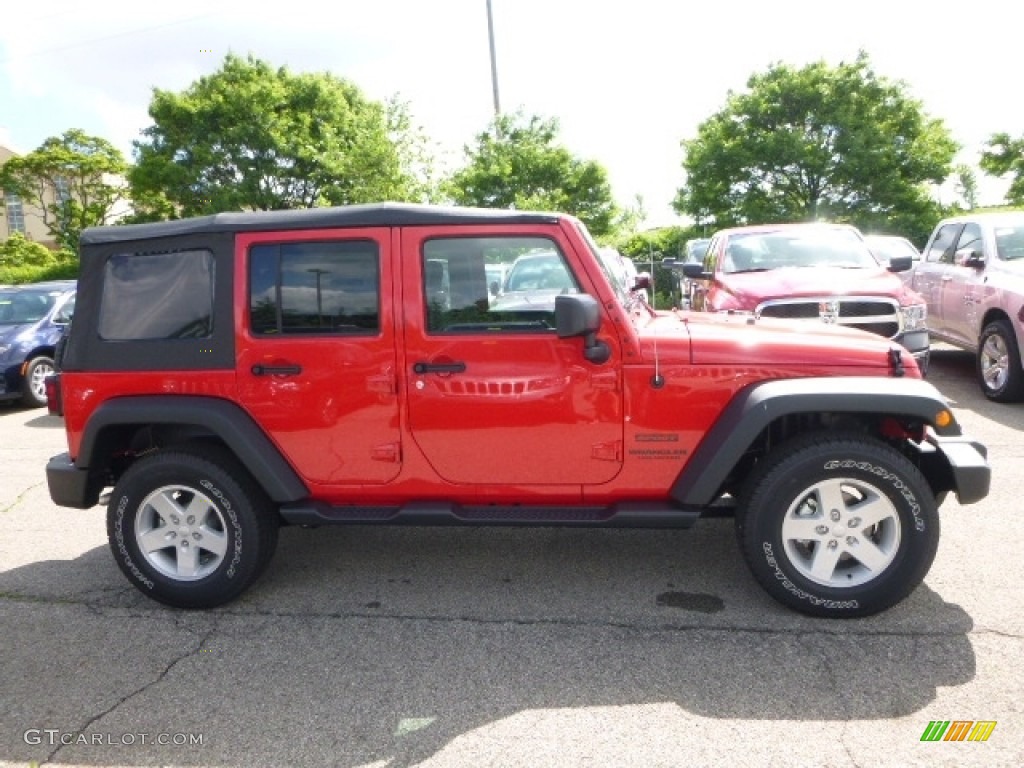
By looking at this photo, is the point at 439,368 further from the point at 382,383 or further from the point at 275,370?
the point at 275,370

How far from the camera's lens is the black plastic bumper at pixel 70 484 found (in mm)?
3803

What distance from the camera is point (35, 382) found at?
9.82m

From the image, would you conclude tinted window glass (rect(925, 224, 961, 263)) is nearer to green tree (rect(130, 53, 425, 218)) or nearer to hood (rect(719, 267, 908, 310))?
hood (rect(719, 267, 908, 310))

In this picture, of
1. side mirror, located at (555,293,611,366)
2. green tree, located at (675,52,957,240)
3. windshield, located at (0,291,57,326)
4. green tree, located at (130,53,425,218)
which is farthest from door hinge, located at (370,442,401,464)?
green tree, located at (130,53,425,218)

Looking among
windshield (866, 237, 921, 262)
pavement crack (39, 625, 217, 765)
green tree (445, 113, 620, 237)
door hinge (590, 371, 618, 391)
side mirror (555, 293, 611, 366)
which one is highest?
green tree (445, 113, 620, 237)

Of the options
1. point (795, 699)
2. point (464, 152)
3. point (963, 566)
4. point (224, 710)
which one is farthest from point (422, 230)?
point (464, 152)

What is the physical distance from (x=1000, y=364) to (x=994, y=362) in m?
0.15

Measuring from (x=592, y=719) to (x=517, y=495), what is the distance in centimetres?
113

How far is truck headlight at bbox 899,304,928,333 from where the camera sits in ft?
22.2

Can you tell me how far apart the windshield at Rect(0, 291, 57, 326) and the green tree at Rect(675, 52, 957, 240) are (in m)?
19.5

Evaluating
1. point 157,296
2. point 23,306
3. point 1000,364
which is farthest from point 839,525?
point 23,306

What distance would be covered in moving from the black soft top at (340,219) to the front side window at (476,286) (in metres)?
0.10

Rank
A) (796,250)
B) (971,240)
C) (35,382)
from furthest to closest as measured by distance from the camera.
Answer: (35,382)
(971,240)
(796,250)

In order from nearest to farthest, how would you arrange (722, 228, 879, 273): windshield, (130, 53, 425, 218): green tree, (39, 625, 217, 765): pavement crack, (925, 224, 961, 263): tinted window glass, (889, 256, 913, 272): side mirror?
(39, 625, 217, 765): pavement crack, (889, 256, 913, 272): side mirror, (722, 228, 879, 273): windshield, (925, 224, 961, 263): tinted window glass, (130, 53, 425, 218): green tree
